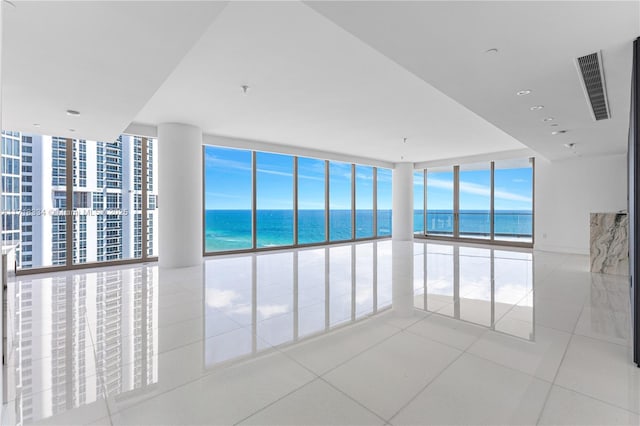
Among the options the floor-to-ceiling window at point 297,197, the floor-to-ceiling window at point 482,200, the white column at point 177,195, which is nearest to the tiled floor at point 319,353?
the white column at point 177,195

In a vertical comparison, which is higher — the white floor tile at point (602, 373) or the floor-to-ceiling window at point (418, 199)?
the floor-to-ceiling window at point (418, 199)

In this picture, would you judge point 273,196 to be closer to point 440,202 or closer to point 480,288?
point 440,202

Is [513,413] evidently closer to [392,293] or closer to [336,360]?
[336,360]

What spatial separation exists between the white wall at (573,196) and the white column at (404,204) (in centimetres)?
442

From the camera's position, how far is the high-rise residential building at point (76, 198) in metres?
6.84

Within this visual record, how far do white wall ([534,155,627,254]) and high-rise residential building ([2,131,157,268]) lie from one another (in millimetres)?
11632

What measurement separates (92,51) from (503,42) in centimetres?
409

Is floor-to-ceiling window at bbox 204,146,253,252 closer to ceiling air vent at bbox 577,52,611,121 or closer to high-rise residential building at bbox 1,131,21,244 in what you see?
high-rise residential building at bbox 1,131,21,244

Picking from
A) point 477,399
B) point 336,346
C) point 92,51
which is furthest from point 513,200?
point 92,51

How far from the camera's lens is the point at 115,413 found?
230 centimetres

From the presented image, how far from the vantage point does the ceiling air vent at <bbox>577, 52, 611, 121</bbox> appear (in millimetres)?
3342

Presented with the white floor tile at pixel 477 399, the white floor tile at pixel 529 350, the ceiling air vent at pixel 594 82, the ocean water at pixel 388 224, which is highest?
the ceiling air vent at pixel 594 82

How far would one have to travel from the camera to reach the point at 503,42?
2977mm

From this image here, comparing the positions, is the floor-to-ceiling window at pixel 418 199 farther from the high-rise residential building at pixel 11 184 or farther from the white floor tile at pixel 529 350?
the high-rise residential building at pixel 11 184
